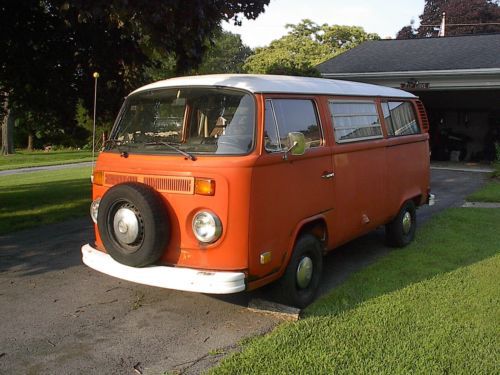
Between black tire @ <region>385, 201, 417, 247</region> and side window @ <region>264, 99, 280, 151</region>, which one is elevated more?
side window @ <region>264, 99, 280, 151</region>

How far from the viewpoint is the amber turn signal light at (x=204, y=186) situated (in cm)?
428

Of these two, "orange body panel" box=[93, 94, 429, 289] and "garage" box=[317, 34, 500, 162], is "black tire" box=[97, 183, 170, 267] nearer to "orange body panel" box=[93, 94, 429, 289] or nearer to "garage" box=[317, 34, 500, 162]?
"orange body panel" box=[93, 94, 429, 289]

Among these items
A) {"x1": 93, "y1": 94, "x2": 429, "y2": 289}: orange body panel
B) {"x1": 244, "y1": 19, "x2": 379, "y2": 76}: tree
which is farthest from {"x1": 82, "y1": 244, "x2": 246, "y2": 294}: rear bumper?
{"x1": 244, "y1": 19, "x2": 379, "y2": 76}: tree

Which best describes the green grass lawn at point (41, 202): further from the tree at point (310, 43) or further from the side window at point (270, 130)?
the tree at point (310, 43)

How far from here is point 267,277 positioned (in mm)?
4555

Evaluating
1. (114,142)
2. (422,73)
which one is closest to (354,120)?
(114,142)

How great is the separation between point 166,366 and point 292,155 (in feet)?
6.80

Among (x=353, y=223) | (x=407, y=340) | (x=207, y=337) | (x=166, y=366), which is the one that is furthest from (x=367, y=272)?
(x=166, y=366)

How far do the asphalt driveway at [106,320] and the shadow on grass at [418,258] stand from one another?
0.24 meters

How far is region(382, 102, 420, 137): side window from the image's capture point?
6.89 meters

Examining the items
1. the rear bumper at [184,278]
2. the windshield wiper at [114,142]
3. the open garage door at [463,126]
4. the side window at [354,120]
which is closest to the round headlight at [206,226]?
the rear bumper at [184,278]

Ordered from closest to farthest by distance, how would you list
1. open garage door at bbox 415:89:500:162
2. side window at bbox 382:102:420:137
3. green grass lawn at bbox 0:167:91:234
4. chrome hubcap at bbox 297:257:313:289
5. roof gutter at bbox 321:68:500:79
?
1. chrome hubcap at bbox 297:257:313:289
2. side window at bbox 382:102:420:137
3. green grass lawn at bbox 0:167:91:234
4. roof gutter at bbox 321:68:500:79
5. open garage door at bbox 415:89:500:162

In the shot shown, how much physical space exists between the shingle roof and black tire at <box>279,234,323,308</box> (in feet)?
43.3

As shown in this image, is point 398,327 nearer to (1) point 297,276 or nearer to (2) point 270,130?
(1) point 297,276
